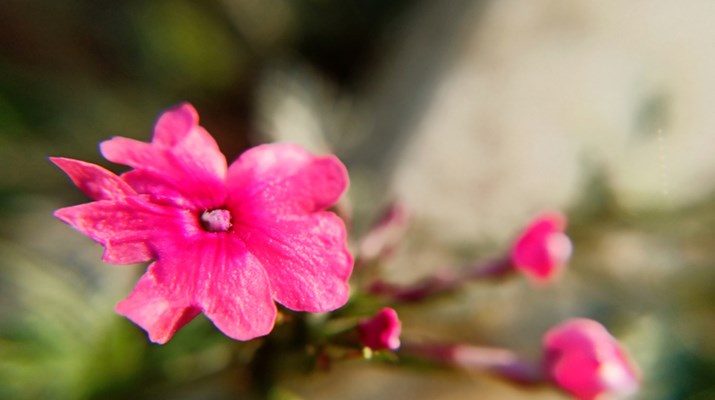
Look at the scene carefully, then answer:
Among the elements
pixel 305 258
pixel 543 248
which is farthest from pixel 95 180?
pixel 543 248

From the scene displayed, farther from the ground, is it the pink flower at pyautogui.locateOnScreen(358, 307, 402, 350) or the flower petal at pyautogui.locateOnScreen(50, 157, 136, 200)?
the flower petal at pyautogui.locateOnScreen(50, 157, 136, 200)

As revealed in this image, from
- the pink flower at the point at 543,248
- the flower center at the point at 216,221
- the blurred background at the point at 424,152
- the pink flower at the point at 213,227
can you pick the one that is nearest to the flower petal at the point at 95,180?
the pink flower at the point at 213,227

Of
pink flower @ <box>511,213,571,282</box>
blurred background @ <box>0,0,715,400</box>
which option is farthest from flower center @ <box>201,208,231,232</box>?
pink flower @ <box>511,213,571,282</box>

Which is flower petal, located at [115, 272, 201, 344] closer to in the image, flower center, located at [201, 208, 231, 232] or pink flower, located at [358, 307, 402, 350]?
flower center, located at [201, 208, 231, 232]

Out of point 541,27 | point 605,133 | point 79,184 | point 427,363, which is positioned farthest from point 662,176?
point 79,184

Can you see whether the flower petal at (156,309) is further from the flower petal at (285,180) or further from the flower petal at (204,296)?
the flower petal at (285,180)

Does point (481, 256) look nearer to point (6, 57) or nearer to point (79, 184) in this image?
point (79, 184)

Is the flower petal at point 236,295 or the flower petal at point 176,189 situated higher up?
the flower petal at point 176,189
